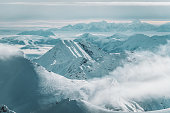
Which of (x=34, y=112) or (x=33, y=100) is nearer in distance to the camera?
(x=34, y=112)

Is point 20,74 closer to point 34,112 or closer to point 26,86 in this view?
point 26,86

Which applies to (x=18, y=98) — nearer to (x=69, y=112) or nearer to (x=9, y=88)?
(x=9, y=88)

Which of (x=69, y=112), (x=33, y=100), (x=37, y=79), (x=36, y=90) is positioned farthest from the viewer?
(x=37, y=79)

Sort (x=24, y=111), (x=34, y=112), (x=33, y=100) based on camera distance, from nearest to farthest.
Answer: (x=34, y=112) < (x=24, y=111) < (x=33, y=100)

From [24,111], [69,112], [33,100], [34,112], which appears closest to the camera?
[69,112]

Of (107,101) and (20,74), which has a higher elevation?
(20,74)

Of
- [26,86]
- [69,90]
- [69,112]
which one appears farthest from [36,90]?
[69,112]

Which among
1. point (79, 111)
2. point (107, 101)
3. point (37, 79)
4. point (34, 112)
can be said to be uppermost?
point (79, 111)

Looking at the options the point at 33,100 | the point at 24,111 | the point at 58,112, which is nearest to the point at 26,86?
the point at 33,100

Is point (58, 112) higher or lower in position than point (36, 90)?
higher
